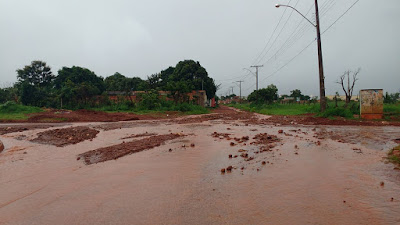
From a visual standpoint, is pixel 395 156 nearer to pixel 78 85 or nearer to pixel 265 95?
pixel 78 85

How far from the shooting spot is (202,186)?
4293 millimetres

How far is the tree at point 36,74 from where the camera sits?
41.3 meters

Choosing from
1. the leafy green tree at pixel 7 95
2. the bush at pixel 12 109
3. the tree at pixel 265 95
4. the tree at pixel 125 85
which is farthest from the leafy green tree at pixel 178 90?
the leafy green tree at pixel 7 95

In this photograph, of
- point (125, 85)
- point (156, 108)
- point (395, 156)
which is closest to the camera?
point (395, 156)

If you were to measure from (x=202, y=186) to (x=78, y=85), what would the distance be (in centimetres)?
3454

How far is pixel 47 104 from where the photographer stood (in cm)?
3322

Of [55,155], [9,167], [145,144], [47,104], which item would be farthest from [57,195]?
[47,104]

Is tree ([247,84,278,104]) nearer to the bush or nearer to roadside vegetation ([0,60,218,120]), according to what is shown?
roadside vegetation ([0,60,218,120])

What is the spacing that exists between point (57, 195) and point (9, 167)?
2968mm

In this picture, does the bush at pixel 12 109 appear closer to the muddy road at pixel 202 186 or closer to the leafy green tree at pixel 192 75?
the muddy road at pixel 202 186

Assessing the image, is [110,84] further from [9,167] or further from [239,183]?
[239,183]

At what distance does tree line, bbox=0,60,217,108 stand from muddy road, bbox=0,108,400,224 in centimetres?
2776

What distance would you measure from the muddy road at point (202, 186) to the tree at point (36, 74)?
137 ft

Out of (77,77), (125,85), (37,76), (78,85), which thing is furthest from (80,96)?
(37,76)
